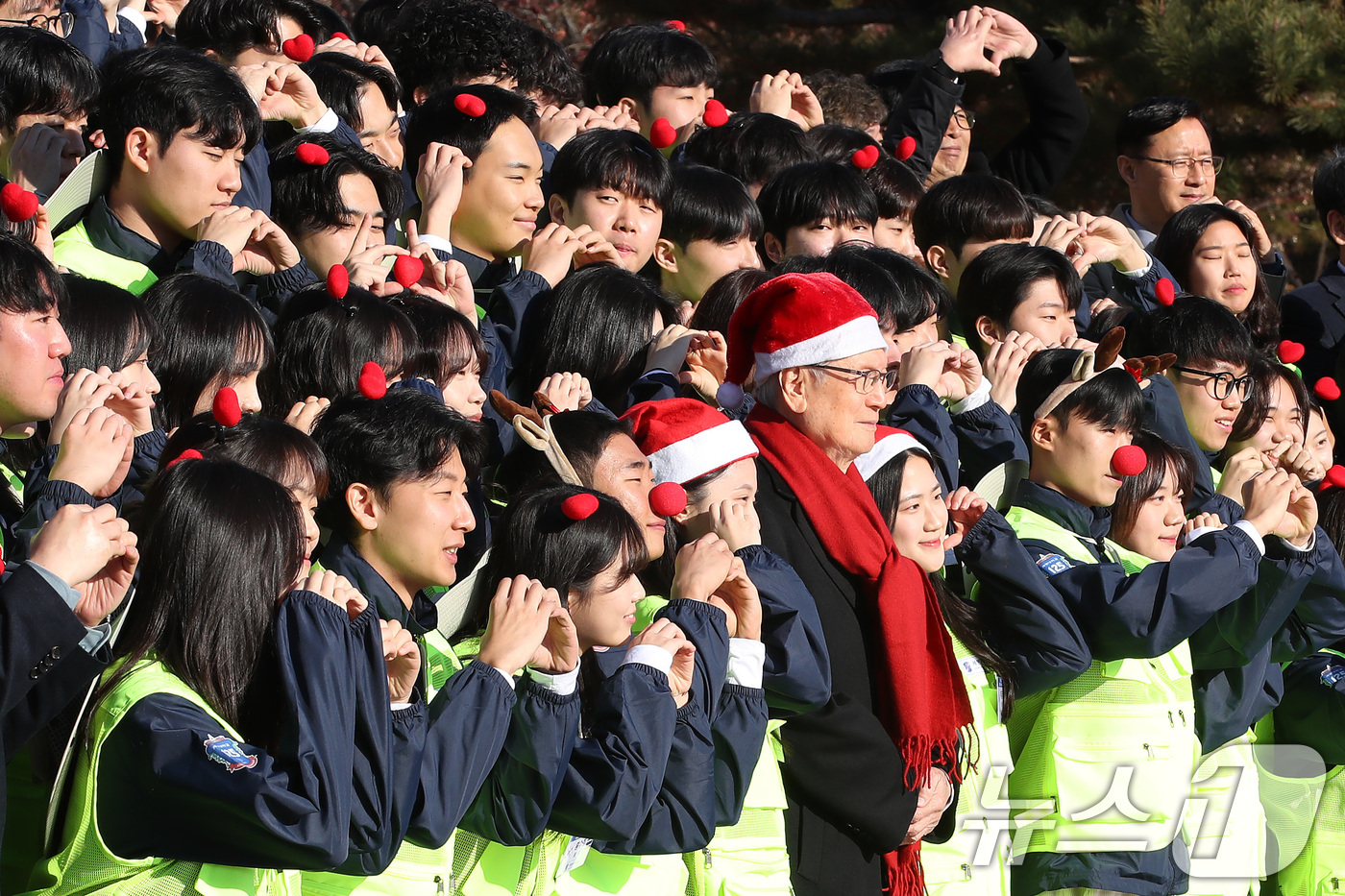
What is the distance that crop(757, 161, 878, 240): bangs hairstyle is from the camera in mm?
4699

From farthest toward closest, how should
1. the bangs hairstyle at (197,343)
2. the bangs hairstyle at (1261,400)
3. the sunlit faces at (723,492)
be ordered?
the bangs hairstyle at (1261,400)
the sunlit faces at (723,492)
the bangs hairstyle at (197,343)

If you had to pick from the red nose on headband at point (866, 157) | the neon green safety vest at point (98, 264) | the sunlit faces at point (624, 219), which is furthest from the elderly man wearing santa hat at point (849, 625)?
the red nose on headband at point (866, 157)

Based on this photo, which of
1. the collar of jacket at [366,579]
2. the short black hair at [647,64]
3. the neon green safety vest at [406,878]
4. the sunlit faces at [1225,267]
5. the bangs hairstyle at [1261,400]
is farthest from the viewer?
the short black hair at [647,64]

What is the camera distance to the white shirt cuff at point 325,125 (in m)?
4.32

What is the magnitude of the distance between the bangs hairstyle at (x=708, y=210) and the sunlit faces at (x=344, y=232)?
0.92 metres

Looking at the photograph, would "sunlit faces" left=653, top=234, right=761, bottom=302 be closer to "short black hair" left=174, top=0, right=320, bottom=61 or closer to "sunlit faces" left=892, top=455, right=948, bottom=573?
"sunlit faces" left=892, top=455, right=948, bottom=573

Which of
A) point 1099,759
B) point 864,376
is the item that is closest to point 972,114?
point 864,376

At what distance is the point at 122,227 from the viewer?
143 inches

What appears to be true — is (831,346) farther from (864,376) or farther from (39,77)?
(39,77)

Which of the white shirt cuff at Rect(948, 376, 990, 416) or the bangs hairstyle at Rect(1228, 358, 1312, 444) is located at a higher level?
the white shirt cuff at Rect(948, 376, 990, 416)

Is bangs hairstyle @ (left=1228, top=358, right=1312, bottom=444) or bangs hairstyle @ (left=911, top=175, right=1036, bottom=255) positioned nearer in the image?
bangs hairstyle @ (left=1228, top=358, right=1312, bottom=444)

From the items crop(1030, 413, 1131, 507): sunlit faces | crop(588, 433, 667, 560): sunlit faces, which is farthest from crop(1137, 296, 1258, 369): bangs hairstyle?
crop(588, 433, 667, 560): sunlit faces

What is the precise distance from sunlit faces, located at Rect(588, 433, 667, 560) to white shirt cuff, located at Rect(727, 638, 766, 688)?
336 mm

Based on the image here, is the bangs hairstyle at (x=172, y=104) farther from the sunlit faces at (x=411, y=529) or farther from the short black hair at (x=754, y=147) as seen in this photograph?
the short black hair at (x=754, y=147)
